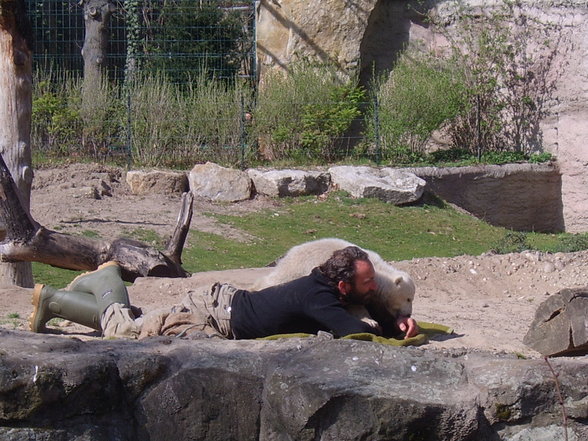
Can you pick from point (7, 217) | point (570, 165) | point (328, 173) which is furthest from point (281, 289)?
point (570, 165)

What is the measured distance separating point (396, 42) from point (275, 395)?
55.5ft

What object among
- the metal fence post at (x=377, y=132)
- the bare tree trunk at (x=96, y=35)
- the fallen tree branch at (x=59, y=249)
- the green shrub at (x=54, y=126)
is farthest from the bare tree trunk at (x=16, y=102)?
the bare tree trunk at (x=96, y=35)

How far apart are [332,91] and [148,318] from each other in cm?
1253

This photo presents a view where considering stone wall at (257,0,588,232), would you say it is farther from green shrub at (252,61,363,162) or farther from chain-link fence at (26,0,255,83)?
green shrub at (252,61,363,162)

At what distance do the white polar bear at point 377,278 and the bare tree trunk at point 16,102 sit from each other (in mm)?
3602

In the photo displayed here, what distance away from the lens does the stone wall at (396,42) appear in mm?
18156

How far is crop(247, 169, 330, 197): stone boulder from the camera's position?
1568cm

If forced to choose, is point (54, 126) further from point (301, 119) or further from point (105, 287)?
point (105, 287)

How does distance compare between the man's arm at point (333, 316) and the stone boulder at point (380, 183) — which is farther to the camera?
the stone boulder at point (380, 183)

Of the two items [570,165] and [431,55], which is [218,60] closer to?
[431,55]

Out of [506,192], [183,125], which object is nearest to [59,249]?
[183,125]

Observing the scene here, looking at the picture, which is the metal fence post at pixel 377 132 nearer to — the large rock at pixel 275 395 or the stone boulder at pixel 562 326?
the stone boulder at pixel 562 326

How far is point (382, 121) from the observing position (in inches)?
701

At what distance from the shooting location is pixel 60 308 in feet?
20.6
